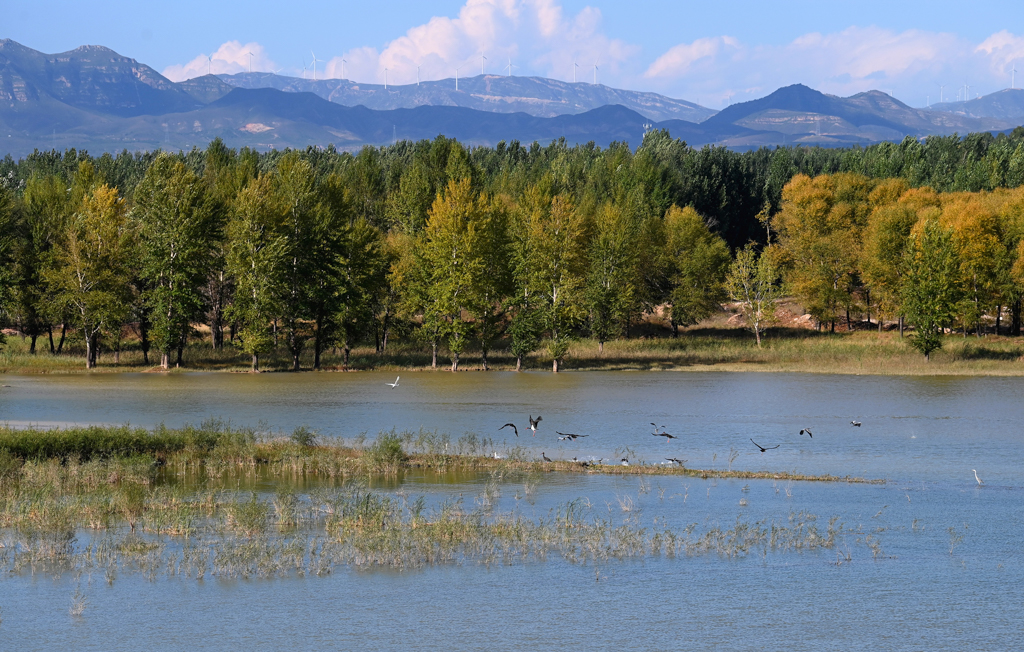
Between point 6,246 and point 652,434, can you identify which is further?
point 6,246

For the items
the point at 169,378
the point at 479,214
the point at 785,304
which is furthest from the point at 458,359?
the point at 785,304

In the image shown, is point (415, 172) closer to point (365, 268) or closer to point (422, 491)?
point (365, 268)

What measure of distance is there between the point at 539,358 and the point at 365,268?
1862 centimetres

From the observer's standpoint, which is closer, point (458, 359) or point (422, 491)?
point (422, 491)

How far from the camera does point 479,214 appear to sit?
87188 millimetres

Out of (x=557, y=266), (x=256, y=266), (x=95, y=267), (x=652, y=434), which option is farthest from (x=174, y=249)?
(x=652, y=434)

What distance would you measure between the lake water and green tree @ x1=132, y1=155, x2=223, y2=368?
82.9 ft

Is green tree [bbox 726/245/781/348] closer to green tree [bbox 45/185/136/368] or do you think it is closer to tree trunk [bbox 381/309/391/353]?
tree trunk [bbox 381/309/391/353]

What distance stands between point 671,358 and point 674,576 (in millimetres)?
71966

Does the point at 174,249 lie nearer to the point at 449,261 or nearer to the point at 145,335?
the point at 145,335

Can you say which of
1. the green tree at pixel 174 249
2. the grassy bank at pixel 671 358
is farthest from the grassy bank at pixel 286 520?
the grassy bank at pixel 671 358

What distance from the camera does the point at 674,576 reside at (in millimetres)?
23266

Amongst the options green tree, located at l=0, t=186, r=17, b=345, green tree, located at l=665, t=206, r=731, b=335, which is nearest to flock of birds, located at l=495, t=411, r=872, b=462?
green tree, located at l=0, t=186, r=17, b=345

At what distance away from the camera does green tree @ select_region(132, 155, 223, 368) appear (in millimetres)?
78938
